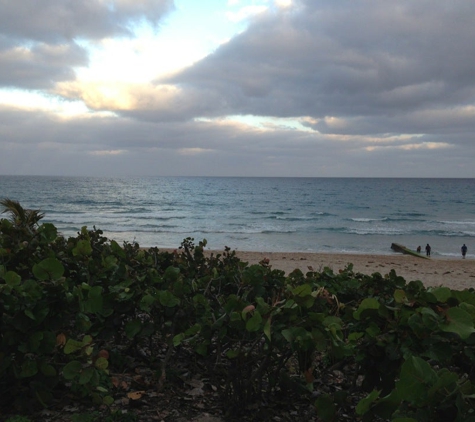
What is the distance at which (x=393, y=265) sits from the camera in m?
18.1

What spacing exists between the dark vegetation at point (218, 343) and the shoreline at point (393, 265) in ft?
36.7

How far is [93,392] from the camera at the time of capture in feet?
7.85

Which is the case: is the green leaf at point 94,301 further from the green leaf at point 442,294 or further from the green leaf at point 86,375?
the green leaf at point 442,294

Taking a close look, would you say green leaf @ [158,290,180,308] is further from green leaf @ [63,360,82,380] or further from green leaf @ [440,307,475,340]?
green leaf @ [440,307,475,340]

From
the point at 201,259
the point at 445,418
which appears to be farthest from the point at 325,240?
the point at 445,418

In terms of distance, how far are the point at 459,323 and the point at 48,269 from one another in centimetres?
184

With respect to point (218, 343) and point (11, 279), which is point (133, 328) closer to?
point (218, 343)

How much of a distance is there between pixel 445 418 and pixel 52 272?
179cm

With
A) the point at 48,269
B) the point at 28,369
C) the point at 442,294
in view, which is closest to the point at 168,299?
the point at 48,269

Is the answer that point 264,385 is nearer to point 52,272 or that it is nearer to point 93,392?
point 93,392

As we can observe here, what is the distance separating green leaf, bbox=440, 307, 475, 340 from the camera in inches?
58.7

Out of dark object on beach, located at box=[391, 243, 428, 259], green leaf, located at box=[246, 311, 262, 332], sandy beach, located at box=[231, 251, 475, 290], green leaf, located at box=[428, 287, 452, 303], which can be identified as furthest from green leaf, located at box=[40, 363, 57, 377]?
dark object on beach, located at box=[391, 243, 428, 259]

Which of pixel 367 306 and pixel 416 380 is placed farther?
pixel 367 306

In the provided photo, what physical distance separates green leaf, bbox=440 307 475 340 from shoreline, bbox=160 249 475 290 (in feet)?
40.3
